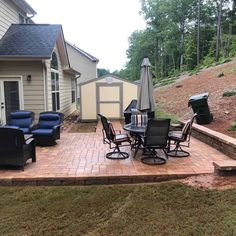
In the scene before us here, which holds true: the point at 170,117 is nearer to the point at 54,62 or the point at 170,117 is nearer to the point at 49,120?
the point at 54,62

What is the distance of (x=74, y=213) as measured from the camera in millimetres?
3842

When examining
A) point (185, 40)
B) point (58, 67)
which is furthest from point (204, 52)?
point (58, 67)

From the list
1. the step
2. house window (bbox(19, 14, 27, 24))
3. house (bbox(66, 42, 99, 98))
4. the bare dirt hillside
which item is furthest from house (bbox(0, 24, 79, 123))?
house (bbox(66, 42, 99, 98))

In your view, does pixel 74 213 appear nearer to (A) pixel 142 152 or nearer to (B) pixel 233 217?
(B) pixel 233 217

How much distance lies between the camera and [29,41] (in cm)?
1005

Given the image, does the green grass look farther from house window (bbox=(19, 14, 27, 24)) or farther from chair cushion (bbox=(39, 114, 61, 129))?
house window (bbox=(19, 14, 27, 24))

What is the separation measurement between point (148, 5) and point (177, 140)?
126ft

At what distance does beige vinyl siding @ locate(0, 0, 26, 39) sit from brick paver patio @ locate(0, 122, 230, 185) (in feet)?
18.6

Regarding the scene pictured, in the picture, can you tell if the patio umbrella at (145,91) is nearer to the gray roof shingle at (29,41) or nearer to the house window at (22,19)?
the gray roof shingle at (29,41)

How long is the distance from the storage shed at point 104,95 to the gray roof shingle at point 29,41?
3.37m

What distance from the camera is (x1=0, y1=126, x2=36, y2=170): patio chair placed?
5.40 meters

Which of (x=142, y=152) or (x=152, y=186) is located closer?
(x=152, y=186)

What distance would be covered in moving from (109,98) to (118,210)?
1026 cm

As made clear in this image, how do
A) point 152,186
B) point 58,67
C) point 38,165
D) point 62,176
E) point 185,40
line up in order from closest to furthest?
1. point 152,186
2. point 62,176
3. point 38,165
4. point 58,67
5. point 185,40
